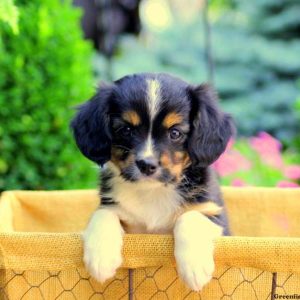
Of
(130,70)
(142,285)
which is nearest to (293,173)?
(142,285)

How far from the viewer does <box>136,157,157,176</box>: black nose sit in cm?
250

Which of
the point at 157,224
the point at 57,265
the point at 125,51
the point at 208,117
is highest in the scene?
the point at 208,117

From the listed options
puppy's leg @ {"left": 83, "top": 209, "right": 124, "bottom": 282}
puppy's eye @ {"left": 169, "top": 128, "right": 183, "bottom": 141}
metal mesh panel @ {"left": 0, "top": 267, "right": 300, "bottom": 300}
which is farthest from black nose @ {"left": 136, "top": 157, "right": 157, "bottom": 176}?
→ metal mesh panel @ {"left": 0, "top": 267, "right": 300, "bottom": 300}

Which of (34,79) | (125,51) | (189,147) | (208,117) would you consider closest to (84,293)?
(189,147)

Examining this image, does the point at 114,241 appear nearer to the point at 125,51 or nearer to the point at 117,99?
the point at 117,99

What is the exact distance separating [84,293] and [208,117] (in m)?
0.89

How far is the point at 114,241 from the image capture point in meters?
2.27

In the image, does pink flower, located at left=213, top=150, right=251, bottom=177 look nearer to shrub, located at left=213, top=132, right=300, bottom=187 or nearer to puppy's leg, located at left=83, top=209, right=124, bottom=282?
shrub, located at left=213, top=132, right=300, bottom=187

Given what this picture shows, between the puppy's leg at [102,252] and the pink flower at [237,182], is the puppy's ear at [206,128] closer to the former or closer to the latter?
the puppy's leg at [102,252]

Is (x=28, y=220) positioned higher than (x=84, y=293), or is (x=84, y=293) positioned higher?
(x=84, y=293)

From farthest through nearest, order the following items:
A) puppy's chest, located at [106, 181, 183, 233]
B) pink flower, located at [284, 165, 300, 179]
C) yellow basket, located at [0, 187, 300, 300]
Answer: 1. pink flower, located at [284, 165, 300, 179]
2. puppy's chest, located at [106, 181, 183, 233]
3. yellow basket, located at [0, 187, 300, 300]

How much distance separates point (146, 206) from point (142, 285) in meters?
0.55

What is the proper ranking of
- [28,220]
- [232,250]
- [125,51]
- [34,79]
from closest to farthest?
[232,250] < [28,220] < [34,79] < [125,51]

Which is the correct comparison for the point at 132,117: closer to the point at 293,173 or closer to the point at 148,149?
the point at 148,149
